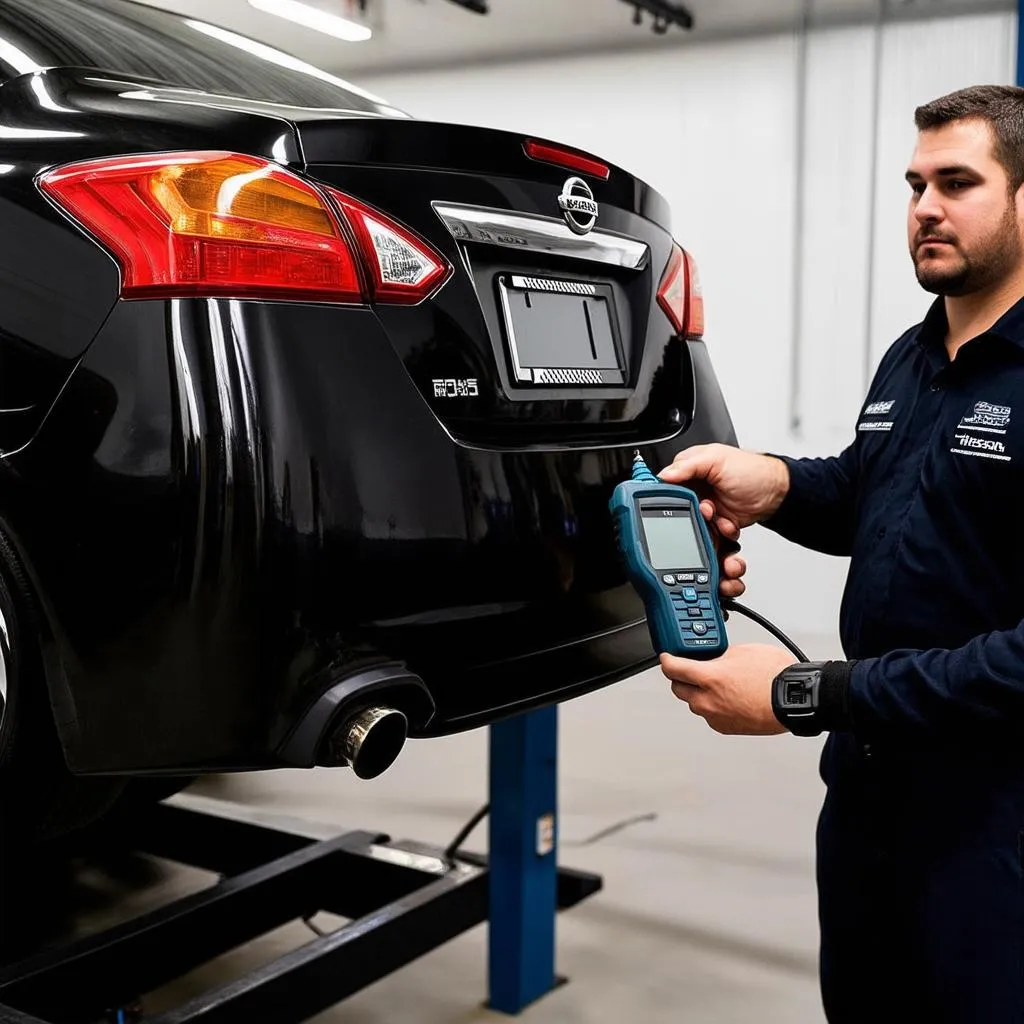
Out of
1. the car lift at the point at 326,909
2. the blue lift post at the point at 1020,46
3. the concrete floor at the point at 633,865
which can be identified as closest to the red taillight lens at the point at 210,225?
the car lift at the point at 326,909

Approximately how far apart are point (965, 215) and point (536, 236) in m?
0.54

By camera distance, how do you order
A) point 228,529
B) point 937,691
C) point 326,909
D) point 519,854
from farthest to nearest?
point 326,909 < point 519,854 < point 937,691 < point 228,529

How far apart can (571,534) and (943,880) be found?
0.63 m

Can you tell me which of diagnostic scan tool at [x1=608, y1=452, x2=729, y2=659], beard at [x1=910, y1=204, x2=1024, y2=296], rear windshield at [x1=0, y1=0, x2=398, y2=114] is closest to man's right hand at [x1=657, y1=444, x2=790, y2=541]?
diagnostic scan tool at [x1=608, y1=452, x2=729, y2=659]

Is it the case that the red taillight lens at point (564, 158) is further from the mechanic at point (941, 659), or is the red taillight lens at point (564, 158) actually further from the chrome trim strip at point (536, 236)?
the mechanic at point (941, 659)

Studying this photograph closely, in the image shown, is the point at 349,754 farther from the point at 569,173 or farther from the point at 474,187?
the point at 569,173

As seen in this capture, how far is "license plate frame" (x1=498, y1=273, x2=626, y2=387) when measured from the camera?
4.89 ft

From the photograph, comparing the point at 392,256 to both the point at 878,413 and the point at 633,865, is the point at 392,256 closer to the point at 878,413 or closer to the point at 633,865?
the point at 878,413

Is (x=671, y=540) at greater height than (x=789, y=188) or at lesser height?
lesser

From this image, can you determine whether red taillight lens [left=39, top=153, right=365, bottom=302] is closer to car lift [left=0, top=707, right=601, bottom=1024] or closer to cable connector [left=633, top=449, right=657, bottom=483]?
cable connector [left=633, top=449, right=657, bottom=483]

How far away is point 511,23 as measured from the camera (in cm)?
737

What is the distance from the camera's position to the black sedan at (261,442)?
1.22m

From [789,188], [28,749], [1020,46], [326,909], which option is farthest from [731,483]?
[789,188]

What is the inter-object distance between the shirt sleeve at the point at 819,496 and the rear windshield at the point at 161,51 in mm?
948
